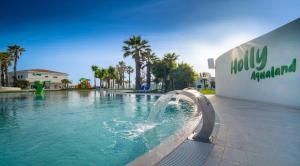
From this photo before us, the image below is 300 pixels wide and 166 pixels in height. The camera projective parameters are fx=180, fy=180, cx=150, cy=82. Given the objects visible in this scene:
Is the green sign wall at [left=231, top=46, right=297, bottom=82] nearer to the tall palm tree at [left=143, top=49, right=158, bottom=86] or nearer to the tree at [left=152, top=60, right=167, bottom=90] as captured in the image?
the tree at [left=152, top=60, right=167, bottom=90]

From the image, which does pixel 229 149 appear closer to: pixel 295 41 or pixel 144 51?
pixel 295 41

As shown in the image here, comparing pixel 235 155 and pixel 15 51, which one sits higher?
pixel 15 51

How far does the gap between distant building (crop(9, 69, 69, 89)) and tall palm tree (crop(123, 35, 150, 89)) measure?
40.7 meters

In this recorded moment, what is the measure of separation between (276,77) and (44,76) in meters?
71.6

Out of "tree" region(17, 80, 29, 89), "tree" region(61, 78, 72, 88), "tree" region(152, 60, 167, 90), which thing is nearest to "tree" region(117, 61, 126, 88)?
"tree" region(61, 78, 72, 88)

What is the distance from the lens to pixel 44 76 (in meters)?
65.3

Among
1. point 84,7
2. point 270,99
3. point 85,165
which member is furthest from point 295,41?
point 84,7

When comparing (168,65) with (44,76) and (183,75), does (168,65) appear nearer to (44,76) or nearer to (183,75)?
(183,75)

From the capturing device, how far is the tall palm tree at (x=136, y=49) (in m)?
33.9

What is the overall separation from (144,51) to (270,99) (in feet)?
87.4

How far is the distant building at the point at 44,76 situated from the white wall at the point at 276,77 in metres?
63.2

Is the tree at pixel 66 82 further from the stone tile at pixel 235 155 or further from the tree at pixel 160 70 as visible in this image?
the stone tile at pixel 235 155

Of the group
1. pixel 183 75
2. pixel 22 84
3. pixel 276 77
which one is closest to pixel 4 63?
pixel 22 84

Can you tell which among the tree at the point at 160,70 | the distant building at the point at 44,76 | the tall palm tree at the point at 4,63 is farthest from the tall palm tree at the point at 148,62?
the distant building at the point at 44,76
